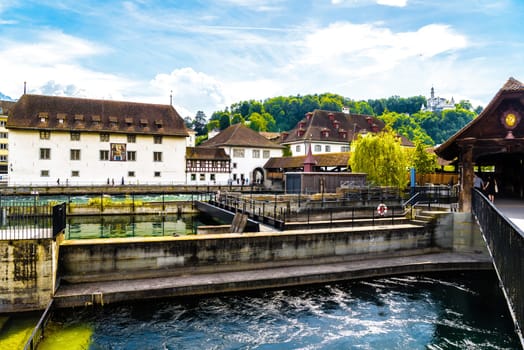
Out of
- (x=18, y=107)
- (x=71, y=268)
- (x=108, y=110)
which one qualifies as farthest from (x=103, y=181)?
(x=71, y=268)

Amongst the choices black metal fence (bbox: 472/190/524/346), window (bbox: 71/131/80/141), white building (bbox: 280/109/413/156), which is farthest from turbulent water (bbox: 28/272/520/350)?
white building (bbox: 280/109/413/156)

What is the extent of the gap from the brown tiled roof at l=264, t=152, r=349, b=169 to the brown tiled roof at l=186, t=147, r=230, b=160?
23.0 ft

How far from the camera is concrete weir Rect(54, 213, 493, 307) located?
40.3 feet

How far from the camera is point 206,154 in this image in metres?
60.9

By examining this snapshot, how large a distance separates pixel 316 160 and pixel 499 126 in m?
33.4

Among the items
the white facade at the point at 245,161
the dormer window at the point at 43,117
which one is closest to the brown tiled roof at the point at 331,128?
the white facade at the point at 245,161

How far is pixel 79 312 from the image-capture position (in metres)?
11.0

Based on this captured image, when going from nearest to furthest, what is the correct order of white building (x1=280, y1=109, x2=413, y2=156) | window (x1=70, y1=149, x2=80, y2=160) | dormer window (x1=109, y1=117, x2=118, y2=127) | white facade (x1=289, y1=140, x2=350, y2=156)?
window (x1=70, y1=149, x2=80, y2=160) → dormer window (x1=109, y1=117, x2=118, y2=127) → white facade (x1=289, y1=140, x2=350, y2=156) → white building (x1=280, y1=109, x2=413, y2=156)

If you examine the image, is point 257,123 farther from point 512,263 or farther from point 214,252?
point 512,263

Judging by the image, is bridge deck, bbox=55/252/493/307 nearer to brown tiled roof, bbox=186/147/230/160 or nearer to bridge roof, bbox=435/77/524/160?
bridge roof, bbox=435/77/524/160

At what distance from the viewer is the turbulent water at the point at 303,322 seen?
9.71 m

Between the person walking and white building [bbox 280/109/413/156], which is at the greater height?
white building [bbox 280/109/413/156]

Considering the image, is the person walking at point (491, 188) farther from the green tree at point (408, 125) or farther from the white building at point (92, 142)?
the green tree at point (408, 125)

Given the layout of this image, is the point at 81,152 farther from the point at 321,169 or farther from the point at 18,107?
the point at 321,169
